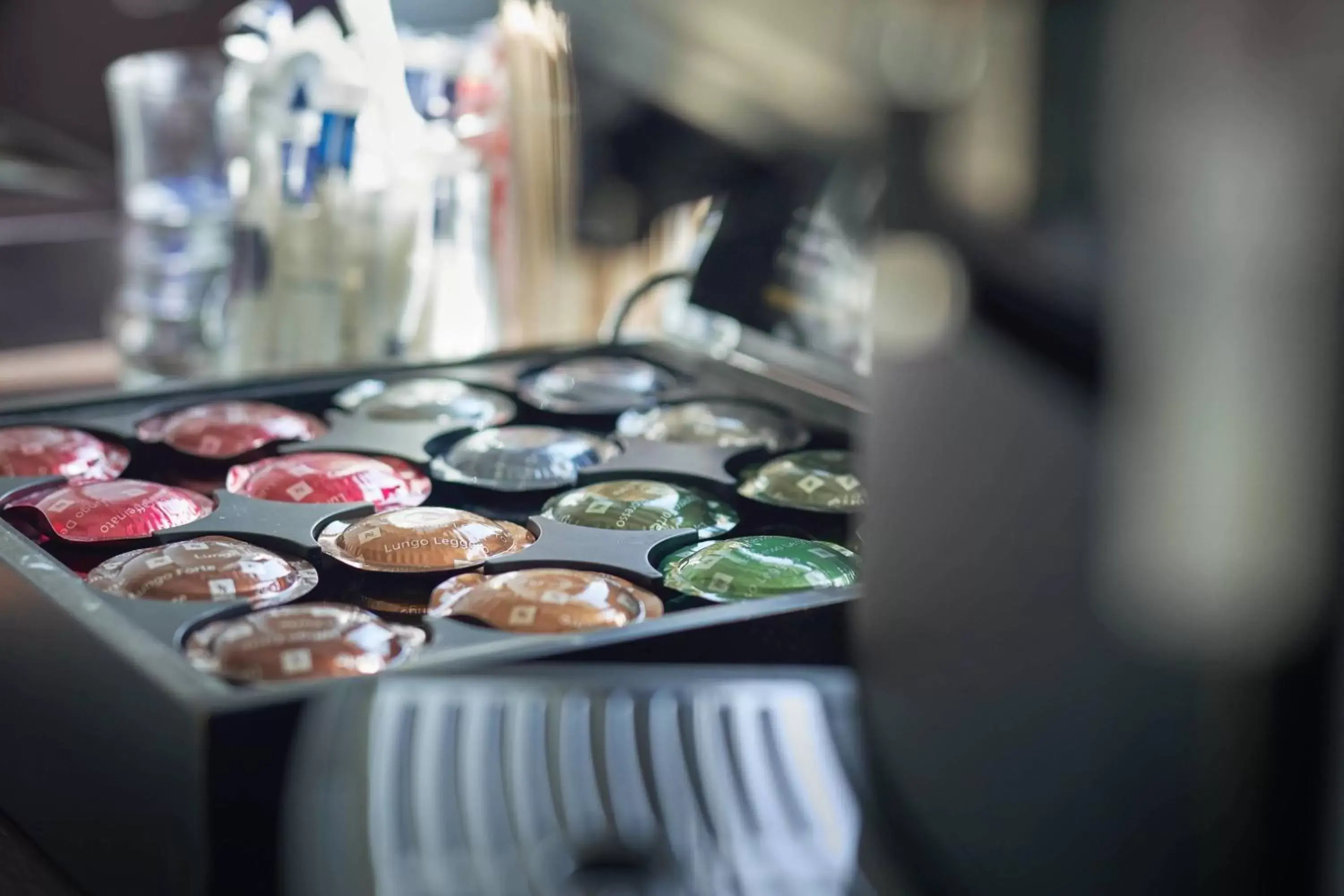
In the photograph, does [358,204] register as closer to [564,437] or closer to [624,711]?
[564,437]

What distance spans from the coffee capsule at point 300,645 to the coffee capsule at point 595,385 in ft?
1.52

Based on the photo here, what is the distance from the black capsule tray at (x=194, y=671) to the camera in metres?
0.63

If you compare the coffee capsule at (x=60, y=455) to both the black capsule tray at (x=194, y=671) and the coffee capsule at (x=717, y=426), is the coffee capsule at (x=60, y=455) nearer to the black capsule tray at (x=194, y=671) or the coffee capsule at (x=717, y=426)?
the black capsule tray at (x=194, y=671)

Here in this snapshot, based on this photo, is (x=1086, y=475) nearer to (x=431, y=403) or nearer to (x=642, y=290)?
(x=431, y=403)

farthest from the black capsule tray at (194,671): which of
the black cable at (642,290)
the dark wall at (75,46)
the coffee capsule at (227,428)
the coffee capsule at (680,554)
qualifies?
the dark wall at (75,46)

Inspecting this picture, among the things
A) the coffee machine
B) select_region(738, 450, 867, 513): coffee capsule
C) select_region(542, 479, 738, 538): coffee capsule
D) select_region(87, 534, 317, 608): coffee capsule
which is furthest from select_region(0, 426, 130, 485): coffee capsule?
the coffee machine

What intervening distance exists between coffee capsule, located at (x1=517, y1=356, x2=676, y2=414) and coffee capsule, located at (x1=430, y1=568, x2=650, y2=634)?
37 centimetres

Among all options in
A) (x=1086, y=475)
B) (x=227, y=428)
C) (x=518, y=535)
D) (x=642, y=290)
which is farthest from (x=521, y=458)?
(x=1086, y=475)

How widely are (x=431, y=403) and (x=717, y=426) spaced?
22cm

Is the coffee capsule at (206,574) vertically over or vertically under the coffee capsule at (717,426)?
under

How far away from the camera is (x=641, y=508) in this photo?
1.04 metres

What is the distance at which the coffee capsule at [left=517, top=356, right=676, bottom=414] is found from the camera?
1.27 metres

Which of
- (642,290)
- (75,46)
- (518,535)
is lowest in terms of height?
(518,535)

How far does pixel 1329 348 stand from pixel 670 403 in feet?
2.73
